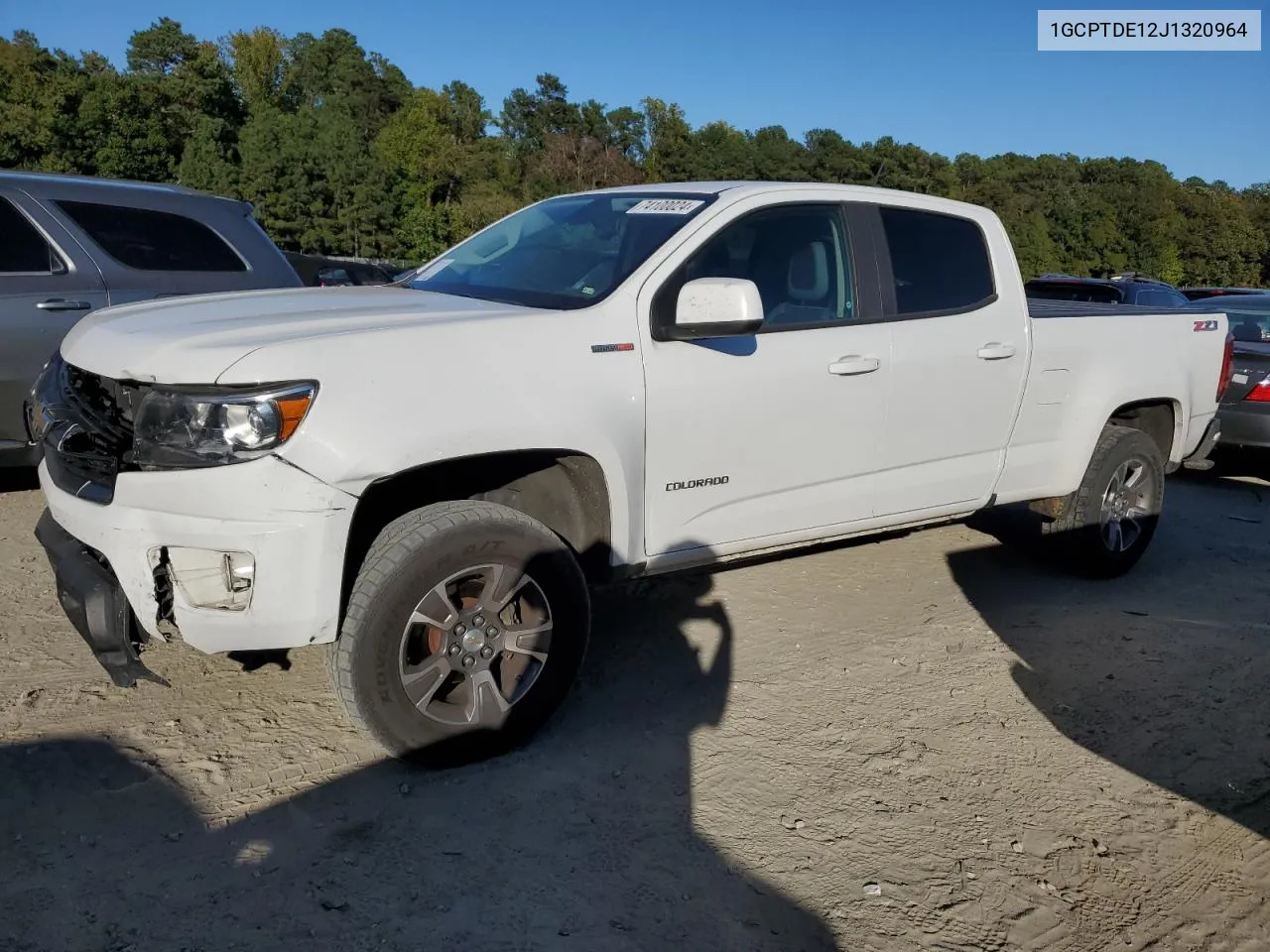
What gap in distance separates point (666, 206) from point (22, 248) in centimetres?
368

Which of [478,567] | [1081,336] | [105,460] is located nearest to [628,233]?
[478,567]

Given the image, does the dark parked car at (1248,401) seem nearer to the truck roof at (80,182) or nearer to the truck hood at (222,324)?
the truck hood at (222,324)

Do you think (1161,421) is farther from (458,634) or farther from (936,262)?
(458,634)

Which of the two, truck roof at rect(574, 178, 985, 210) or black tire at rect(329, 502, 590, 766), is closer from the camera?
black tire at rect(329, 502, 590, 766)

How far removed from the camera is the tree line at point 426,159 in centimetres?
5912

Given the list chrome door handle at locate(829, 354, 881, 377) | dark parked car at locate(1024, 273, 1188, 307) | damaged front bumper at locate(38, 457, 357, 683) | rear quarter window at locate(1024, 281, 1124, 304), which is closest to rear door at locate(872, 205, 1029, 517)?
chrome door handle at locate(829, 354, 881, 377)

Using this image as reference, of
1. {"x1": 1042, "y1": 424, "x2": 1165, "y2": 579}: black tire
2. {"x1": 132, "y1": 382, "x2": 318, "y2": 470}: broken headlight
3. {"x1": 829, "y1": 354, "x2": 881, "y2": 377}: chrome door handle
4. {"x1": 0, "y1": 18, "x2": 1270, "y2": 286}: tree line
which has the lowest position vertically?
{"x1": 1042, "y1": 424, "x2": 1165, "y2": 579}: black tire

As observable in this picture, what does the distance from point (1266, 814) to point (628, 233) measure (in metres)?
3.00

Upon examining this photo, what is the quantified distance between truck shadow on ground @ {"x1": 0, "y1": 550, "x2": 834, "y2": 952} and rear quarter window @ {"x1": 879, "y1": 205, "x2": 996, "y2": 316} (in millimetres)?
2259

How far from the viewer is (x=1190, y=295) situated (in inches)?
656

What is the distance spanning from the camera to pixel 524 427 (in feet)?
10.3

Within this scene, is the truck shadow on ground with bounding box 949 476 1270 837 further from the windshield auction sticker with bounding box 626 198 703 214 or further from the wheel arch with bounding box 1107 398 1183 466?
the windshield auction sticker with bounding box 626 198 703 214

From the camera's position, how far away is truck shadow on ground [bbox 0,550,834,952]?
2500mm

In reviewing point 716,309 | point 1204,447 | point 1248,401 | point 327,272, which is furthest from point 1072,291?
point 716,309
